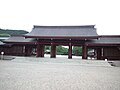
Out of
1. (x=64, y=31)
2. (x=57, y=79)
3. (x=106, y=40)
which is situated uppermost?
(x=64, y=31)

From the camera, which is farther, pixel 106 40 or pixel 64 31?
pixel 64 31

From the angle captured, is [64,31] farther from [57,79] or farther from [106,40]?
[57,79]

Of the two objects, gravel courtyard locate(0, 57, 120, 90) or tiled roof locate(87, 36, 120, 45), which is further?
tiled roof locate(87, 36, 120, 45)

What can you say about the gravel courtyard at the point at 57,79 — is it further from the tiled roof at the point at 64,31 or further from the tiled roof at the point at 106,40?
the tiled roof at the point at 64,31

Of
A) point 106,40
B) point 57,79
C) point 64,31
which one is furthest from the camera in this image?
point 64,31

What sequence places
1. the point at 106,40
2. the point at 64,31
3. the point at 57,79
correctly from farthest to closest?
the point at 64,31 → the point at 106,40 → the point at 57,79

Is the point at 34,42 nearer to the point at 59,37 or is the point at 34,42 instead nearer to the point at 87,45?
the point at 59,37

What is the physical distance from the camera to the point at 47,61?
25.5 meters

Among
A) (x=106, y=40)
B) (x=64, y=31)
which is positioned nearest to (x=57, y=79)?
(x=106, y=40)

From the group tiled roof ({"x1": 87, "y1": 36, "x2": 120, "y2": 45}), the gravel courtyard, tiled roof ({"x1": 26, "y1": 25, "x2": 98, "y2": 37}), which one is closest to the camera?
the gravel courtyard

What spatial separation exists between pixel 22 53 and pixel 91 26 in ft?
39.6

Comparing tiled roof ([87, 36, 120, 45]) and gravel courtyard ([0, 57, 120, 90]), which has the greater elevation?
tiled roof ([87, 36, 120, 45])

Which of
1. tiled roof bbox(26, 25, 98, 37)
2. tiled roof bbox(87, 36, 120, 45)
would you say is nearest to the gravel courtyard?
tiled roof bbox(87, 36, 120, 45)

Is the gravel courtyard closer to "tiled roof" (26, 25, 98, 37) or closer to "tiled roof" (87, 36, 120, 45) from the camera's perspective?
"tiled roof" (87, 36, 120, 45)
